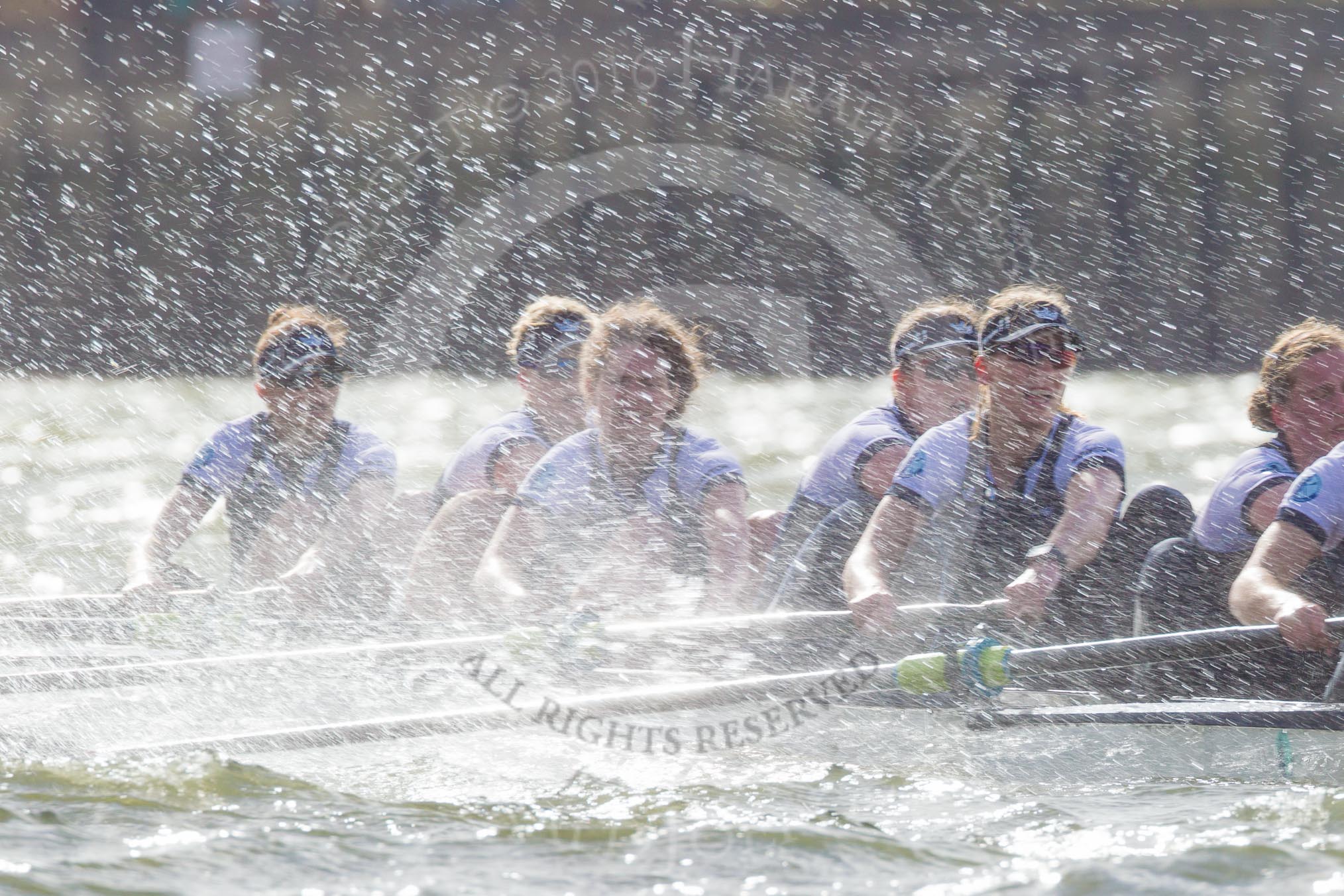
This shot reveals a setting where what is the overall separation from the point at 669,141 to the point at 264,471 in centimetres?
1004

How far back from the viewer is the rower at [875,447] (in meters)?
4.13

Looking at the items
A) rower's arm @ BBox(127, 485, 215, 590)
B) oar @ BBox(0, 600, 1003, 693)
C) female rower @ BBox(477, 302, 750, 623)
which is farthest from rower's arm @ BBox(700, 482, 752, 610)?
rower's arm @ BBox(127, 485, 215, 590)

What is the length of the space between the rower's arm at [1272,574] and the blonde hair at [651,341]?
5.07 feet

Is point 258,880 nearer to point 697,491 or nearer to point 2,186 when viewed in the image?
point 697,491

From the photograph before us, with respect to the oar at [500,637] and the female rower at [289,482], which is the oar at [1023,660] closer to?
the oar at [500,637]

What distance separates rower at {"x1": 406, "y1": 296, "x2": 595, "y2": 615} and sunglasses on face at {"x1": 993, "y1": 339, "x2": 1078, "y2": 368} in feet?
4.64

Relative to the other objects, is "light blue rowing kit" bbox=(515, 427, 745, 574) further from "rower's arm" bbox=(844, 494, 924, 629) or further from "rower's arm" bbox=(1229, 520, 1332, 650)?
"rower's arm" bbox=(1229, 520, 1332, 650)

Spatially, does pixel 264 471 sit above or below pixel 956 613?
above

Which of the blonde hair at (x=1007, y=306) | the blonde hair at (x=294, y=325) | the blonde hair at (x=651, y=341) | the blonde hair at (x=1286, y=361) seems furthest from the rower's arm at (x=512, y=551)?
the blonde hair at (x=1286, y=361)

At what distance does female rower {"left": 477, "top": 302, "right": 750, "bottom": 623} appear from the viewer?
4.03m

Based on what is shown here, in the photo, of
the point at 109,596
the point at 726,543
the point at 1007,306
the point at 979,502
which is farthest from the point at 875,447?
the point at 109,596

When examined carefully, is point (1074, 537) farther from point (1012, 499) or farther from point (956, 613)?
point (956, 613)

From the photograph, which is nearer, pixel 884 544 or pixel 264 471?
pixel 884 544

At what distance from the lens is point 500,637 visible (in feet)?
12.5
